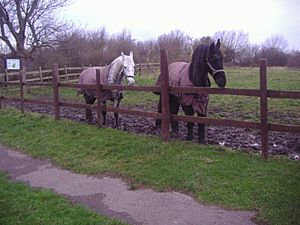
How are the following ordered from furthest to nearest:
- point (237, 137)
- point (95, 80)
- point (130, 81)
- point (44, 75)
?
point (44, 75) → point (95, 80) → point (130, 81) → point (237, 137)

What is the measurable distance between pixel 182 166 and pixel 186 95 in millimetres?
1997

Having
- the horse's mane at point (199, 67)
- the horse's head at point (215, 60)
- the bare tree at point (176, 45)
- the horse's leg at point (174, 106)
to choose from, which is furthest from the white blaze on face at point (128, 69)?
the bare tree at point (176, 45)

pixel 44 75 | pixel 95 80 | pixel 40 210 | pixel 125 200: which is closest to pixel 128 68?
pixel 95 80

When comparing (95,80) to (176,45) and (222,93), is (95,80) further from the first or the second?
(176,45)

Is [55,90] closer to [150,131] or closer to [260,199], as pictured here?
[150,131]

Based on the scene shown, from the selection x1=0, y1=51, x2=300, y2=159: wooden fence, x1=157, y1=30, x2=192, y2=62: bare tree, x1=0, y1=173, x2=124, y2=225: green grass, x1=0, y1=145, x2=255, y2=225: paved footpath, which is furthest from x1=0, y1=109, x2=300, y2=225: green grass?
x1=157, y1=30, x2=192, y2=62: bare tree

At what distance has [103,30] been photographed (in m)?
42.4

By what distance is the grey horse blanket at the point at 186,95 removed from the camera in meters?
7.59

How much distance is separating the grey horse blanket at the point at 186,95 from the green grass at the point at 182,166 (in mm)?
839

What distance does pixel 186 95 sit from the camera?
762 centimetres

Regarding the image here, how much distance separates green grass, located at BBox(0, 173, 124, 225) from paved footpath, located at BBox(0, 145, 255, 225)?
206 mm

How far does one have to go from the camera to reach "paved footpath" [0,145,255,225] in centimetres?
432

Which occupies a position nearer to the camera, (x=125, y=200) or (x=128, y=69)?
(x=125, y=200)

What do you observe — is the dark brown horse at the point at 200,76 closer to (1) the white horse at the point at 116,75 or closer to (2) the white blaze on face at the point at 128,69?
(2) the white blaze on face at the point at 128,69
